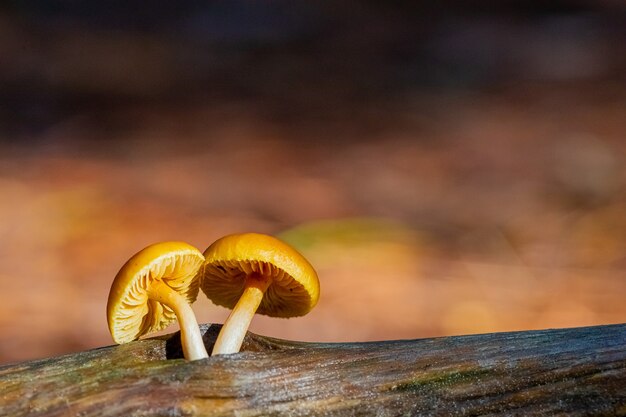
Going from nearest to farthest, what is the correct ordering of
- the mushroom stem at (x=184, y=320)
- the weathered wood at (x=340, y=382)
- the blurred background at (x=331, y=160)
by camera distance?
the weathered wood at (x=340, y=382)
the mushroom stem at (x=184, y=320)
the blurred background at (x=331, y=160)

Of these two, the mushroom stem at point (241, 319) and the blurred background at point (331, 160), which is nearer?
the mushroom stem at point (241, 319)

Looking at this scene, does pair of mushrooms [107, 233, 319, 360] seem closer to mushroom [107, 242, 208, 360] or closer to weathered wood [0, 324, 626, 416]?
mushroom [107, 242, 208, 360]

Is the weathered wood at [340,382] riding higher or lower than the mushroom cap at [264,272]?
lower

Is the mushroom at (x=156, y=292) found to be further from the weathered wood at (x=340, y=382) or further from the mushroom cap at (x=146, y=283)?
the weathered wood at (x=340, y=382)

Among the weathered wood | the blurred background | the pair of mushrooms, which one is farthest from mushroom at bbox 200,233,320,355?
the blurred background

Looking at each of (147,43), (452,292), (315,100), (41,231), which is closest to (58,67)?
(147,43)

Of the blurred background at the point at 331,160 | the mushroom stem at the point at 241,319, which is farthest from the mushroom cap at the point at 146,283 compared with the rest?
the blurred background at the point at 331,160
